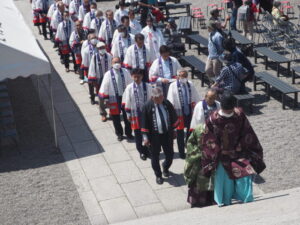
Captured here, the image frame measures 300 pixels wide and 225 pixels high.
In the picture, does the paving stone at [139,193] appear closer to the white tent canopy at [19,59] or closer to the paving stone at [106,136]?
the paving stone at [106,136]

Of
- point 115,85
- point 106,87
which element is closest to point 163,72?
point 115,85

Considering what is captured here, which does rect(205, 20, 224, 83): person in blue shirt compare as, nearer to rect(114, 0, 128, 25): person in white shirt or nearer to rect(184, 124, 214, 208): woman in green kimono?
rect(114, 0, 128, 25): person in white shirt

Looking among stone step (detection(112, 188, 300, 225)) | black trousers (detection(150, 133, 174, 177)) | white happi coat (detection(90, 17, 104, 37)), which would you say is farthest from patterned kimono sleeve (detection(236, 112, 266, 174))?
white happi coat (detection(90, 17, 104, 37))

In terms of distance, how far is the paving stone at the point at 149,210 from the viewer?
9.12 meters

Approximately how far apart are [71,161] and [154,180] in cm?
180

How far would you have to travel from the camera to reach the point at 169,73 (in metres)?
11.8

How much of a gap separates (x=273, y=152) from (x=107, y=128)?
3.49 m

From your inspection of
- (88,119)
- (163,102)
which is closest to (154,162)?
(163,102)

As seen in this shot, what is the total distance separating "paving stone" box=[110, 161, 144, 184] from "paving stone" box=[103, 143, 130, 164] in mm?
174

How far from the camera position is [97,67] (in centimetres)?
1273

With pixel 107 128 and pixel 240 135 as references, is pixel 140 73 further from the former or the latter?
pixel 240 135

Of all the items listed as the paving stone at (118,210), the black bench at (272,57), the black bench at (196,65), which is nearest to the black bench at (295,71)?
the black bench at (272,57)

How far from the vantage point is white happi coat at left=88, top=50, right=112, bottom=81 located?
12711 mm

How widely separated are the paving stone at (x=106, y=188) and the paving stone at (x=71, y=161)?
63 cm
